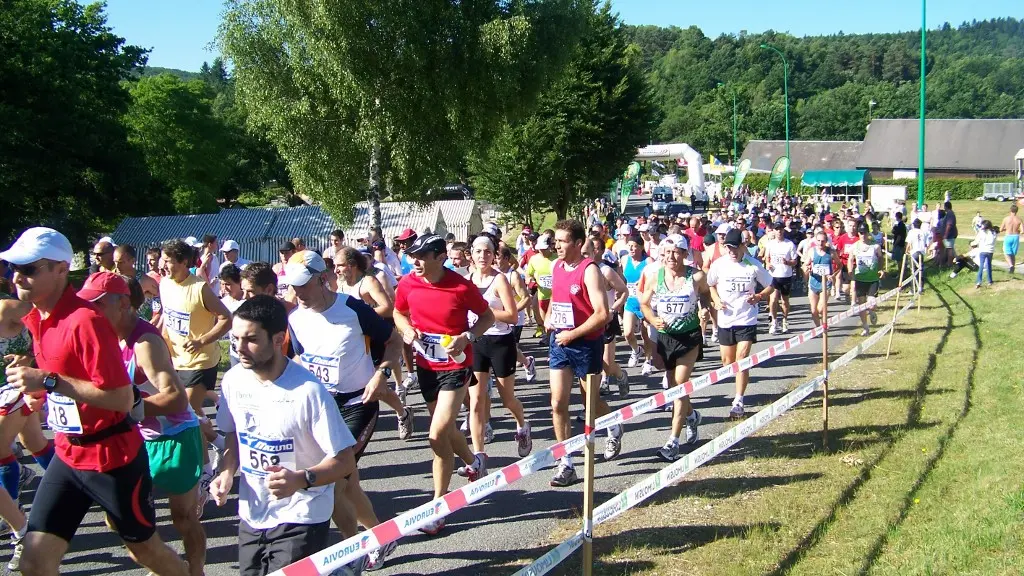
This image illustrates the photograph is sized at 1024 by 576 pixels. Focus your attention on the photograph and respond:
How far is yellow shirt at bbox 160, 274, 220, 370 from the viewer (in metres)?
6.69

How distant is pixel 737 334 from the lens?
838cm

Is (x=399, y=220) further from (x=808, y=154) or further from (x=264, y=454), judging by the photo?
(x=808, y=154)

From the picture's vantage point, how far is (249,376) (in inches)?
136

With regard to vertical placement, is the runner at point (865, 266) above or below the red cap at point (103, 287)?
below

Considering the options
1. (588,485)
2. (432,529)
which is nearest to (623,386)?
(432,529)

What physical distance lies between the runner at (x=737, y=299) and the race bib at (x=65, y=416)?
20.3 feet

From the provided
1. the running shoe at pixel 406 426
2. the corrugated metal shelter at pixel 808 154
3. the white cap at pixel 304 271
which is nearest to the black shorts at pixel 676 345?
the running shoe at pixel 406 426

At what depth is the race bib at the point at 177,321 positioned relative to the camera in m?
6.74

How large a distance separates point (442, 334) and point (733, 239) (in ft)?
12.2

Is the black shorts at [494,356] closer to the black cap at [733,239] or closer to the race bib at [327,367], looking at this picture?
the race bib at [327,367]

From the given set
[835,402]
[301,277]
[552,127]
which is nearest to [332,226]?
[552,127]

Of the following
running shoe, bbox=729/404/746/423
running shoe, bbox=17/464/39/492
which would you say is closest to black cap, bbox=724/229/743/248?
running shoe, bbox=729/404/746/423

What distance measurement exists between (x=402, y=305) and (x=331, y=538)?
1710 millimetres

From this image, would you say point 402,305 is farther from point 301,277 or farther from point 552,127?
point 552,127
